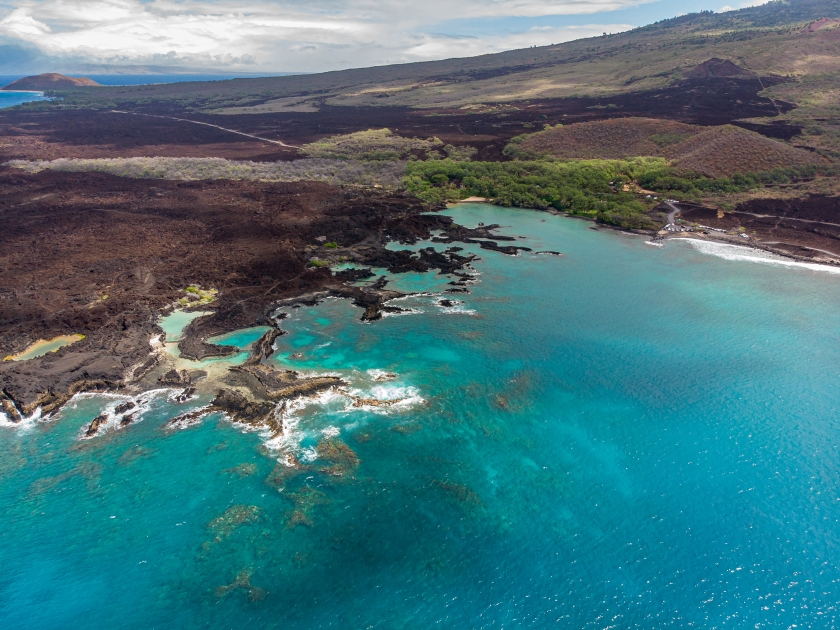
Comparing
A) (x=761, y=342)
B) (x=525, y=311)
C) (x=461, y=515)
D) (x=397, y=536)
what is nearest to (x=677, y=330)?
(x=761, y=342)

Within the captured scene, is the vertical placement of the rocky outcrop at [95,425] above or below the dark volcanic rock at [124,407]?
below

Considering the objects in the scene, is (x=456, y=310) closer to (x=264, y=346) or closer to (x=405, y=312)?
(x=405, y=312)

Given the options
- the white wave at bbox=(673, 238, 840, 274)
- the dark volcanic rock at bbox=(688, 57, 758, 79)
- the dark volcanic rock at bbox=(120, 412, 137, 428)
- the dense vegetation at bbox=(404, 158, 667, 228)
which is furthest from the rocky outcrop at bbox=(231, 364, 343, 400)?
the dark volcanic rock at bbox=(688, 57, 758, 79)

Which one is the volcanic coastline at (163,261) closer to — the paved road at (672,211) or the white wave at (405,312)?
the white wave at (405,312)

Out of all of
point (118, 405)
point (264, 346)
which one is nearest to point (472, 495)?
point (264, 346)

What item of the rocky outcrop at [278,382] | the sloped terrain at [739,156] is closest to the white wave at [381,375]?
the rocky outcrop at [278,382]

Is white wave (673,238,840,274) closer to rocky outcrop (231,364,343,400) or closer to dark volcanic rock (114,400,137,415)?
rocky outcrop (231,364,343,400)
